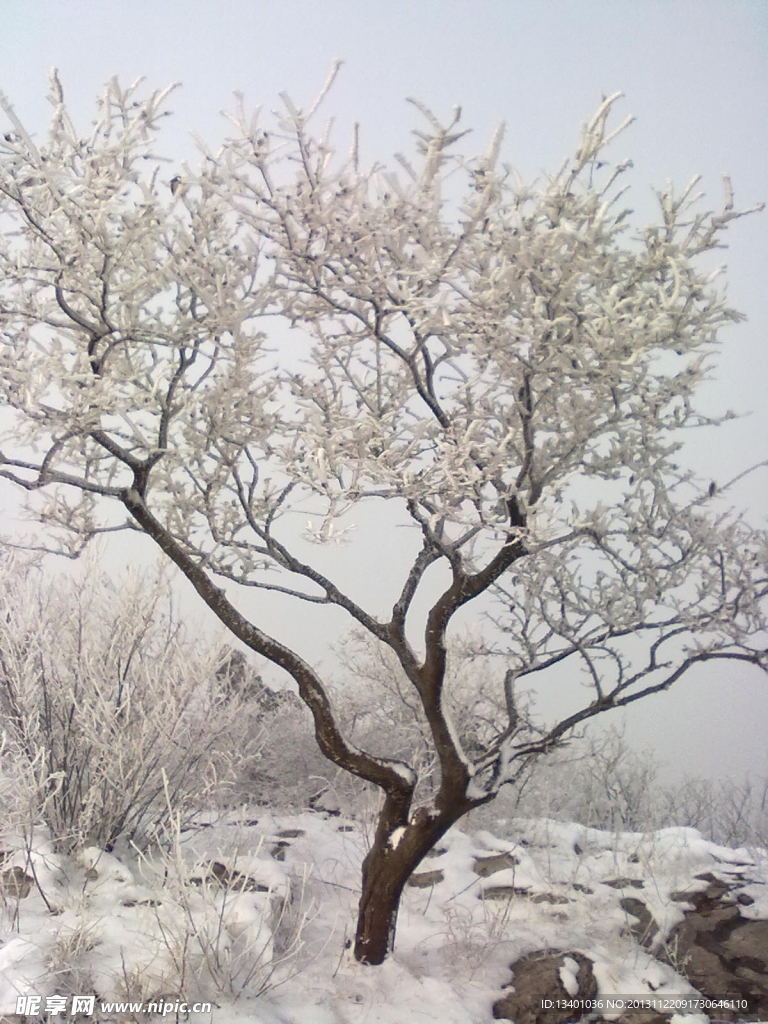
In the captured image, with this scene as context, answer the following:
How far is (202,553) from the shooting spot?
525 centimetres

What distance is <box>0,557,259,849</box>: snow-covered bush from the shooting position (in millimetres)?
5383

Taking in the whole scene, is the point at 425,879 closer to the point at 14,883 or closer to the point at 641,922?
the point at 641,922

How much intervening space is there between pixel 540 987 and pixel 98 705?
3806mm

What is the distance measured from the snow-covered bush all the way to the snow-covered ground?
37 cm

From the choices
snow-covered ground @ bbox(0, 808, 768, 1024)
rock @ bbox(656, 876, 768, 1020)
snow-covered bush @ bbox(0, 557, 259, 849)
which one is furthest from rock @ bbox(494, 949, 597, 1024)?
snow-covered bush @ bbox(0, 557, 259, 849)

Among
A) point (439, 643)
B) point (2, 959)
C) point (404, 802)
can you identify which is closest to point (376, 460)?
point (439, 643)

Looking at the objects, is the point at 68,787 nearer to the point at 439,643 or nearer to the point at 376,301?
the point at 439,643

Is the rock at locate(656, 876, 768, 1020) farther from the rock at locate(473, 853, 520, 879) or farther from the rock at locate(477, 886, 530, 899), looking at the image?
the rock at locate(473, 853, 520, 879)

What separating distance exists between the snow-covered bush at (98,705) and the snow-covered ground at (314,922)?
37 cm

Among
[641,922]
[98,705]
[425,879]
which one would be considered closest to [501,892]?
[425,879]

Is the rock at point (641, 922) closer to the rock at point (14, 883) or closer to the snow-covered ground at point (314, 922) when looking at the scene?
the snow-covered ground at point (314, 922)

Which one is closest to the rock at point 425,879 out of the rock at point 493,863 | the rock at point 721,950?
the rock at point 493,863

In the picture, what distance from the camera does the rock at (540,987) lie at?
14.7ft

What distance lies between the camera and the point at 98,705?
5355 mm
